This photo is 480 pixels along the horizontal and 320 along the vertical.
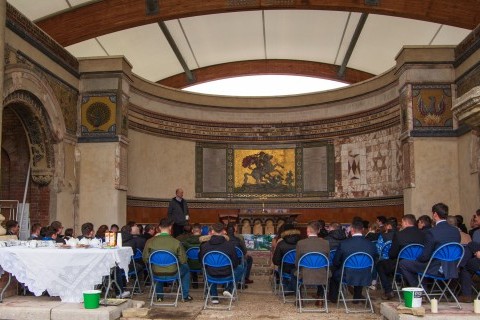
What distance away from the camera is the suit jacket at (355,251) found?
6.96 m

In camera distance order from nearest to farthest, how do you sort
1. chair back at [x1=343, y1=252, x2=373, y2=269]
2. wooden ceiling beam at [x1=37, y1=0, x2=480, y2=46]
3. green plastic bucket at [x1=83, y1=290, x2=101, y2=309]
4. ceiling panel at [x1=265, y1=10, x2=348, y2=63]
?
green plastic bucket at [x1=83, y1=290, x2=101, y2=309] < chair back at [x1=343, y1=252, x2=373, y2=269] < wooden ceiling beam at [x1=37, y1=0, x2=480, y2=46] < ceiling panel at [x1=265, y1=10, x2=348, y2=63]

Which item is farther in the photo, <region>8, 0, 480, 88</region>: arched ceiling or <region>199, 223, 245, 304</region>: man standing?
<region>8, 0, 480, 88</region>: arched ceiling

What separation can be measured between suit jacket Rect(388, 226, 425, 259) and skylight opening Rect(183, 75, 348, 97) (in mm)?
13639

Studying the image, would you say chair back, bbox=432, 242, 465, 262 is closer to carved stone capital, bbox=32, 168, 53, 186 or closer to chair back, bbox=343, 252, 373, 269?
chair back, bbox=343, 252, 373, 269

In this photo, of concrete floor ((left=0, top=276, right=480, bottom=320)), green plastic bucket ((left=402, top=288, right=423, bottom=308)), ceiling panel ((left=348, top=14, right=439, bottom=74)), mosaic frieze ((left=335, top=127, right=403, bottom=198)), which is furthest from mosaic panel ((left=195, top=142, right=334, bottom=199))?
green plastic bucket ((left=402, top=288, right=423, bottom=308))

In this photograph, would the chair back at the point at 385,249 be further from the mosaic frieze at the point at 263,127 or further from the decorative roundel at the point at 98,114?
the decorative roundel at the point at 98,114

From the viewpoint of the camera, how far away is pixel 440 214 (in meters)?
7.00

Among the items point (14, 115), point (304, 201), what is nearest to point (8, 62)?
point (14, 115)

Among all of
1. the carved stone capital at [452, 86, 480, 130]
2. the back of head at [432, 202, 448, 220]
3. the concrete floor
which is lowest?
the concrete floor

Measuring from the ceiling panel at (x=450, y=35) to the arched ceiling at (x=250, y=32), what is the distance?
3cm

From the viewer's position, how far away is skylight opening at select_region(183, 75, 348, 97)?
20578 millimetres

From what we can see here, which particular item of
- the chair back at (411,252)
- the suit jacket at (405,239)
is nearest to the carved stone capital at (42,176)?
the suit jacket at (405,239)

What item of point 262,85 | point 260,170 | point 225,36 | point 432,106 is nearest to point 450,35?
point 432,106

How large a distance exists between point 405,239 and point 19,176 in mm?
9139
